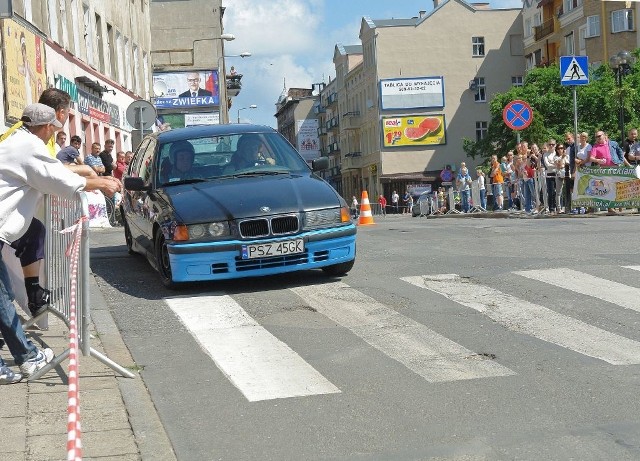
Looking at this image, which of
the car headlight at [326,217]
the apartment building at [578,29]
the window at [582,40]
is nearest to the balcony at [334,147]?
the apartment building at [578,29]

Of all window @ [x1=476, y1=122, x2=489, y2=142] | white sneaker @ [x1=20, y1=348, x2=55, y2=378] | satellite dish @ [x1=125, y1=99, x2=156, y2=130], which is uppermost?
window @ [x1=476, y1=122, x2=489, y2=142]

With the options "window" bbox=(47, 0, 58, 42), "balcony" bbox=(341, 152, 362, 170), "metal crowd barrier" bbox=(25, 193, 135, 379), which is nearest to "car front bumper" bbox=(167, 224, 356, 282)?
"metal crowd barrier" bbox=(25, 193, 135, 379)

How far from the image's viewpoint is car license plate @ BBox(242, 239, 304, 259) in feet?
35.2

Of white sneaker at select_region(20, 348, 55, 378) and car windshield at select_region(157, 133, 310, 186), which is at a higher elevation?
car windshield at select_region(157, 133, 310, 186)

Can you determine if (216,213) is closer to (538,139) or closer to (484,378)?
(484,378)

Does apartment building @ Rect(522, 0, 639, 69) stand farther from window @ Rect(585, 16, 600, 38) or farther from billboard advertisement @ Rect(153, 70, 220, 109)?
billboard advertisement @ Rect(153, 70, 220, 109)

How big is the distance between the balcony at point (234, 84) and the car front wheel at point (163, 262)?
327 ft

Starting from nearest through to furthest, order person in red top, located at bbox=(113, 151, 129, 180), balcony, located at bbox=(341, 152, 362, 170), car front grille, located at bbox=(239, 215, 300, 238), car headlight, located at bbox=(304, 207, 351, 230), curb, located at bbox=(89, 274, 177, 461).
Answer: curb, located at bbox=(89, 274, 177, 461)
car front grille, located at bbox=(239, 215, 300, 238)
car headlight, located at bbox=(304, 207, 351, 230)
person in red top, located at bbox=(113, 151, 129, 180)
balcony, located at bbox=(341, 152, 362, 170)

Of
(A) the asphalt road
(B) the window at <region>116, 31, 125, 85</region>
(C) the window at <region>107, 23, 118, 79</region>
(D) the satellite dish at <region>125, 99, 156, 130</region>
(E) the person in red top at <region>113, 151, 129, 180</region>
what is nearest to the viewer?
(A) the asphalt road

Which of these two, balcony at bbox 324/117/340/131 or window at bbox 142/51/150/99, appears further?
balcony at bbox 324/117/340/131

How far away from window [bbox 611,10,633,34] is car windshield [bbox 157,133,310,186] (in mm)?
65820

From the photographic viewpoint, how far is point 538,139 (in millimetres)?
77000

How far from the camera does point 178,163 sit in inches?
482

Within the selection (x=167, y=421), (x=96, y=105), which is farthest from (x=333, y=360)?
(x=96, y=105)
